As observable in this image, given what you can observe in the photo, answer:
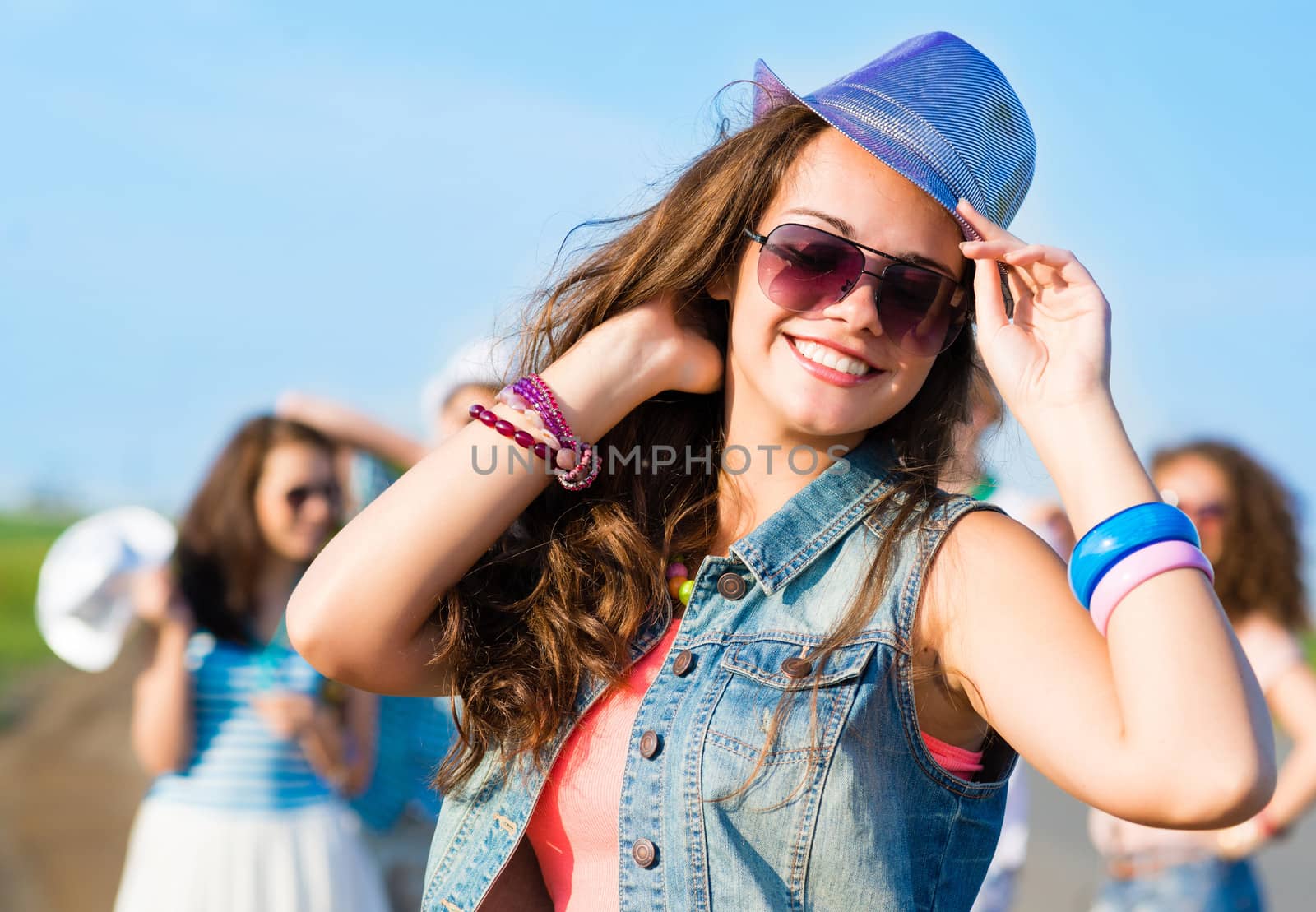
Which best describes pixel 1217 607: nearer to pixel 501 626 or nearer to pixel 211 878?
pixel 501 626

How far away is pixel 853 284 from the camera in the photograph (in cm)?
198

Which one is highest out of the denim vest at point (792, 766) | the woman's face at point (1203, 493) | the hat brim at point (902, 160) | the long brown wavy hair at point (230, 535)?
the hat brim at point (902, 160)

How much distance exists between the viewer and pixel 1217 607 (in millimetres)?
1566

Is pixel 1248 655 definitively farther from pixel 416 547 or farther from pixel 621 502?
pixel 416 547

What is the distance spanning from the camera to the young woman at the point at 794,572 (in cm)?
165

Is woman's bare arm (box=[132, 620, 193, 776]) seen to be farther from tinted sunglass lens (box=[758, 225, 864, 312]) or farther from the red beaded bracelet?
tinted sunglass lens (box=[758, 225, 864, 312])

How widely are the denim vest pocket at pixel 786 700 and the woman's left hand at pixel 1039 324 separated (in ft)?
1.47

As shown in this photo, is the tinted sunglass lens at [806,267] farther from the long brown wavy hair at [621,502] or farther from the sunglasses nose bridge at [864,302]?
the long brown wavy hair at [621,502]

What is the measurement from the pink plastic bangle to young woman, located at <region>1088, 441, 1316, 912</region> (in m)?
2.99

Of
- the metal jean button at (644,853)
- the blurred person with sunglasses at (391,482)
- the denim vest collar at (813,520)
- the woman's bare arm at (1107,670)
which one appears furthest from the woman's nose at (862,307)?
the blurred person with sunglasses at (391,482)

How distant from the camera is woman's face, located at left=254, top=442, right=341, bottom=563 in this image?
482 centimetres

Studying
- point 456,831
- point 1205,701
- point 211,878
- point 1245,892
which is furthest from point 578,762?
point 1245,892

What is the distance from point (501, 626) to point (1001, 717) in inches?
34.5

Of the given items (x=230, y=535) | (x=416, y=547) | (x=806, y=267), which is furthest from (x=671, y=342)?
(x=230, y=535)
